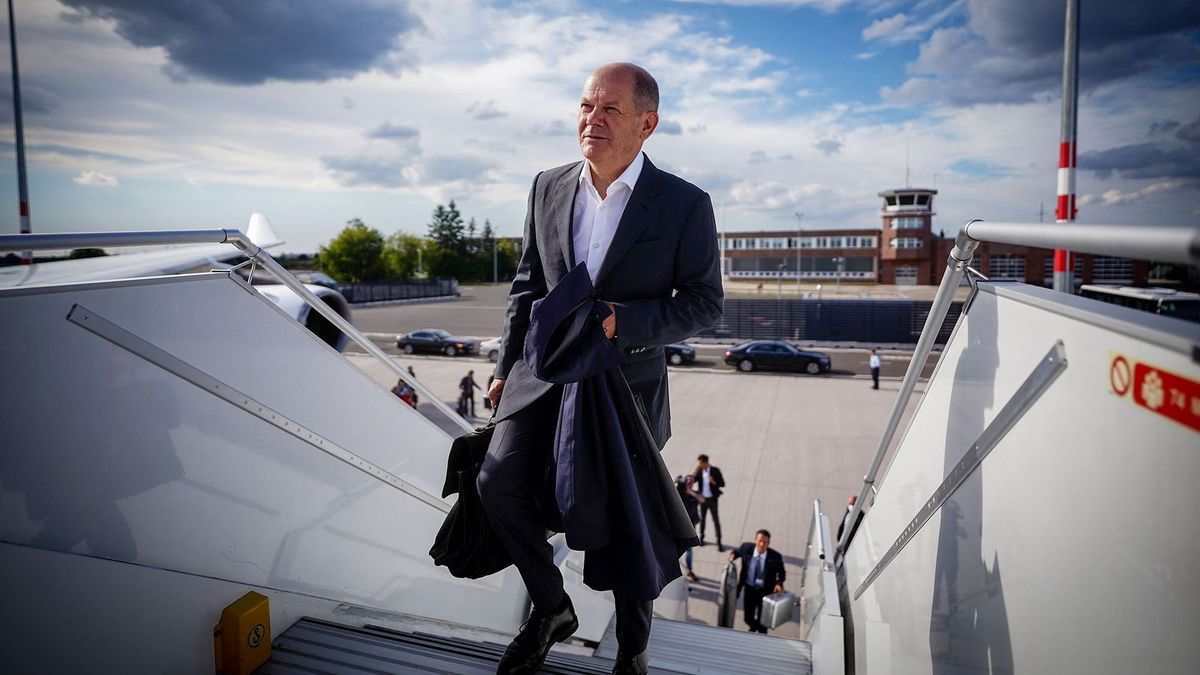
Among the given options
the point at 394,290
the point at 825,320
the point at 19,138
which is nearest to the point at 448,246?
the point at 394,290

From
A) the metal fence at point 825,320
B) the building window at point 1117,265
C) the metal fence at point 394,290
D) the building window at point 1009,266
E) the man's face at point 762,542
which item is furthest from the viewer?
the metal fence at point 394,290

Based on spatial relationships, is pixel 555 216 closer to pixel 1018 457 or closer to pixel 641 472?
pixel 641 472

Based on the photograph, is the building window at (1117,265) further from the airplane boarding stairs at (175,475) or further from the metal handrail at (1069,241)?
the airplane boarding stairs at (175,475)

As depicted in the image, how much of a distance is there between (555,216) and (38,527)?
6.01 feet

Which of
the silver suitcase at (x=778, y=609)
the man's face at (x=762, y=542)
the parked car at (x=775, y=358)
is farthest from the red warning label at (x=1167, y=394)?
the parked car at (x=775, y=358)

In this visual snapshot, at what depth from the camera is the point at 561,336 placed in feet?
7.27

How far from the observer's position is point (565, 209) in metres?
2.57

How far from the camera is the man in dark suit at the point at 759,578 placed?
7.79 m

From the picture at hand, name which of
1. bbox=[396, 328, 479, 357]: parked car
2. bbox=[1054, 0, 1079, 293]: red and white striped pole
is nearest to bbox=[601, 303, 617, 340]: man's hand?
bbox=[1054, 0, 1079, 293]: red and white striped pole

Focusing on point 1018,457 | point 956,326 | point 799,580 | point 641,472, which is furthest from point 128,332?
point 799,580

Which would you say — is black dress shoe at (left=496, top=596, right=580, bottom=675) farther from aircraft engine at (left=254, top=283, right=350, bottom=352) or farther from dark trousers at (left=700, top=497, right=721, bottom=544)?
dark trousers at (left=700, top=497, right=721, bottom=544)

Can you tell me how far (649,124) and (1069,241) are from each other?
152cm

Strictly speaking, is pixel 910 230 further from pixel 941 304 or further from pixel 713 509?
pixel 941 304

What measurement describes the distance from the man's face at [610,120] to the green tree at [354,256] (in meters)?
86.4
